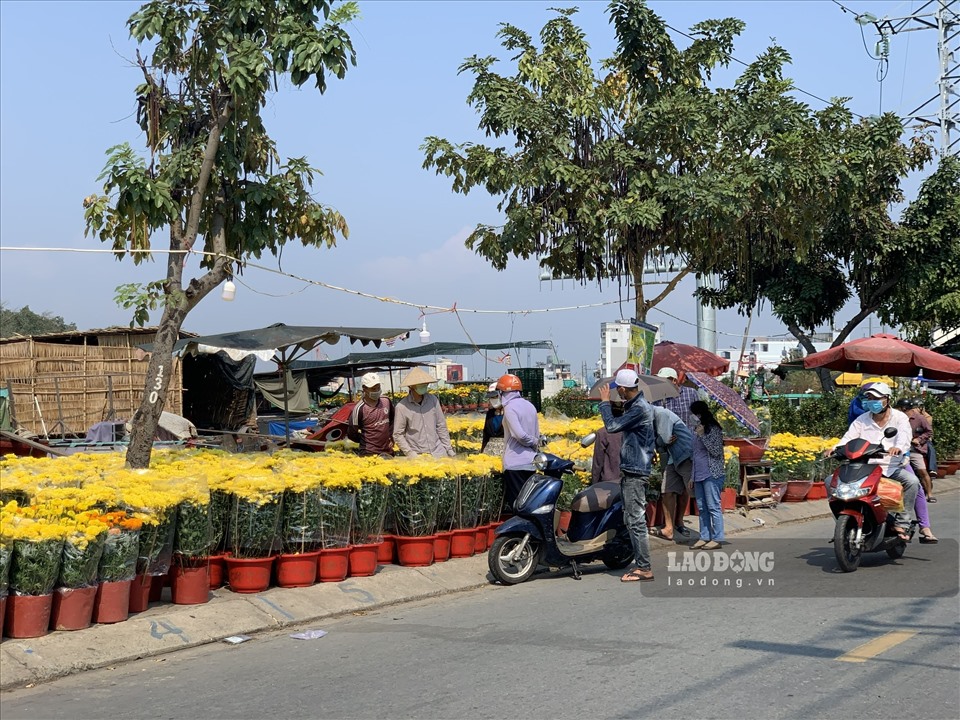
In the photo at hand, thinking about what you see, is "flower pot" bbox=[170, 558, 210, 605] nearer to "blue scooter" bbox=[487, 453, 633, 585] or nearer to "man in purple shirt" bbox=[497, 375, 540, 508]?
"blue scooter" bbox=[487, 453, 633, 585]

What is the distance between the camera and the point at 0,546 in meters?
6.93

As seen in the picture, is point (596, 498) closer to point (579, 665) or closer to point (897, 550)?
point (897, 550)

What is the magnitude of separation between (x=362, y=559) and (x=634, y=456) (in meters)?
2.63

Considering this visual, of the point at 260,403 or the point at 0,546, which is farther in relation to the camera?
the point at 260,403

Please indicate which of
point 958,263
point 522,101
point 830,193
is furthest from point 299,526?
point 958,263

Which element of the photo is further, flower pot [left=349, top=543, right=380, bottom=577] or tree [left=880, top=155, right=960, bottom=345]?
tree [left=880, top=155, right=960, bottom=345]

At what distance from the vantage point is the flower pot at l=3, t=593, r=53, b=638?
7094 mm

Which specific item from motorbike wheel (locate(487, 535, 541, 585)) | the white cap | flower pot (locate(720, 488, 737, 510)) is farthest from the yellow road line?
flower pot (locate(720, 488, 737, 510))

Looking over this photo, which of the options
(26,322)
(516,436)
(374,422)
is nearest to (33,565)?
(516,436)

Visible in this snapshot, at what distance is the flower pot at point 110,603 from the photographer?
7590 millimetres

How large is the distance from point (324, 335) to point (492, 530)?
499 cm

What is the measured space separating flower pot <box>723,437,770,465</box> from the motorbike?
4791 millimetres

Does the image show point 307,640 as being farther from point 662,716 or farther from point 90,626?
point 662,716

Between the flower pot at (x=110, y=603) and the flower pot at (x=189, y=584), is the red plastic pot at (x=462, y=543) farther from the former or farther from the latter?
the flower pot at (x=110, y=603)
